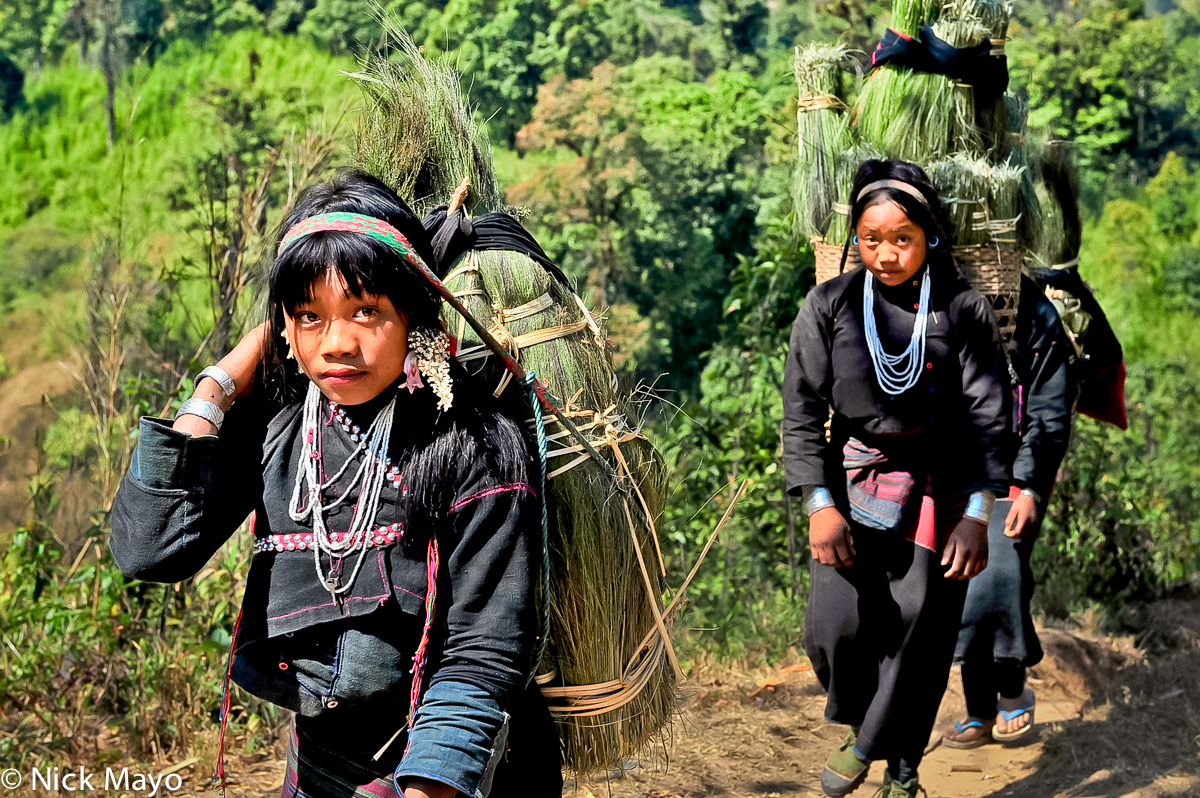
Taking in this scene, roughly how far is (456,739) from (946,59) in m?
3.22

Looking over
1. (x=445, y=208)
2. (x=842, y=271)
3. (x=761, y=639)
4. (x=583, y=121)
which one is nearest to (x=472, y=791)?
(x=445, y=208)

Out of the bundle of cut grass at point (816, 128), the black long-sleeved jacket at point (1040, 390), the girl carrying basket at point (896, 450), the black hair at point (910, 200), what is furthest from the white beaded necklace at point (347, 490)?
the black long-sleeved jacket at point (1040, 390)

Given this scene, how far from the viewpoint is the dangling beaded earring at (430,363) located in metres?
1.88

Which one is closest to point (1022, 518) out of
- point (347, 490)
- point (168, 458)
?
point (347, 490)

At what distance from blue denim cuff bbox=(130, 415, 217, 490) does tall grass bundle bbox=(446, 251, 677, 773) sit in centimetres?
50

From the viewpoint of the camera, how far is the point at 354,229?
1854 mm

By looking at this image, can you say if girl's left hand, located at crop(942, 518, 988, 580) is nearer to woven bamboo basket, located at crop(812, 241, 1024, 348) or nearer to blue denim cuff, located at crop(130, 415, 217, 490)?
woven bamboo basket, located at crop(812, 241, 1024, 348)

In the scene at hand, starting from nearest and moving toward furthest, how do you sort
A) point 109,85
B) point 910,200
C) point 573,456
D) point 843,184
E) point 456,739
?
point 456,739, point 573,456, point 910,200, point 843,184, point 109,85

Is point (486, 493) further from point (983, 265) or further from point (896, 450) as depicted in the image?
point (983, 265)

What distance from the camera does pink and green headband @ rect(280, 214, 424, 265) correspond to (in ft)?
6.09

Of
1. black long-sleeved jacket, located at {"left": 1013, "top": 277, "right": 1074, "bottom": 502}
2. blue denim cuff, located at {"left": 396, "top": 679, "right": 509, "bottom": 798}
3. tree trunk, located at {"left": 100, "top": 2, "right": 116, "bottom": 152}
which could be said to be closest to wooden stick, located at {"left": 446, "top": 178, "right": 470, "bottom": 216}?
blue denim cuff, located at {"left": 396, "top": 679, "right": 509, "bottom": 798}

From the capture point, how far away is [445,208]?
7.75 ft

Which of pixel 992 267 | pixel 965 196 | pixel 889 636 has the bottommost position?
pixel 889 636

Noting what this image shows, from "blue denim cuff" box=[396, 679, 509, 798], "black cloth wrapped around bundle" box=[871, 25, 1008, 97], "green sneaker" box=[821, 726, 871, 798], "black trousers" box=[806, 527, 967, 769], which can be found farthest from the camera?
"black cloth wrapped around bundle" box=[871, 25, 1008, 97]
